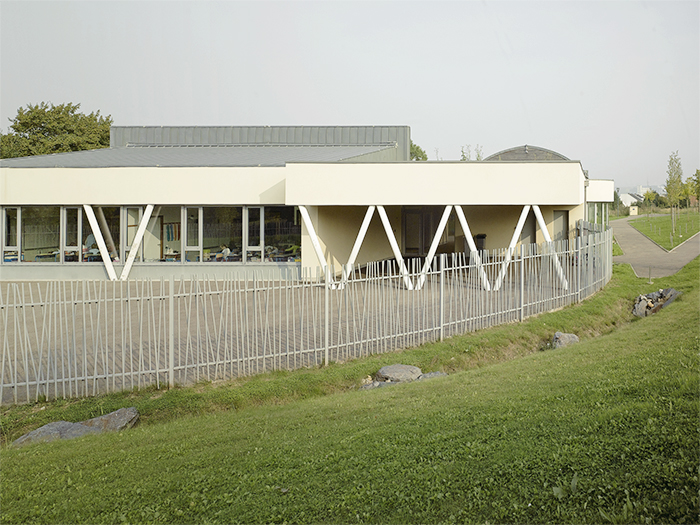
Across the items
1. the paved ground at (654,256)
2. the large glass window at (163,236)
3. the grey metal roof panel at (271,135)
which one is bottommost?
the paved ground at (654,256)

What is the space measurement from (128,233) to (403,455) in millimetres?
18709

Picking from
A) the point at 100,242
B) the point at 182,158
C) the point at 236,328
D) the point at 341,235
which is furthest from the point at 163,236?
the point at 236,328

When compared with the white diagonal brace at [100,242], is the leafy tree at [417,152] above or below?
above

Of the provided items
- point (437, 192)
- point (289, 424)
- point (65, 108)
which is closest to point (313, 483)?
point (289, 424)

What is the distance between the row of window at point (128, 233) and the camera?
20.7 meters

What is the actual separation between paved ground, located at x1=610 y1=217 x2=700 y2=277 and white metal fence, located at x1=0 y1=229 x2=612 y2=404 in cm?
723

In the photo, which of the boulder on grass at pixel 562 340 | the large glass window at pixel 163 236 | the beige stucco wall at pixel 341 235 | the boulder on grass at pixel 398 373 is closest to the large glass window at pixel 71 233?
the large glass window at pixel 163 236

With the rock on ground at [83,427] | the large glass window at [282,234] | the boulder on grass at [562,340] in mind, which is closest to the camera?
the rock on ground at [83,427]

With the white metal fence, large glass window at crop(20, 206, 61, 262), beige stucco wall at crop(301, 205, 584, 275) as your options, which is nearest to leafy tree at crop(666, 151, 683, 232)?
beige stucco wall at crop(301, 205, 584, 275)

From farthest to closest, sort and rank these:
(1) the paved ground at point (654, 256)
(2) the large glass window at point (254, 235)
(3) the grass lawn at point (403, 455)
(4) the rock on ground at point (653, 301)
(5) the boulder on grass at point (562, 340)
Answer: (1) the paved ground at point (654, 256) < (2) the large glass window at point (254, 235) < (4) the rock on ground at point (653, 301) < (5) the boulder on grass at point (562, 340) < (3) the grass lawn at point (403, 455)

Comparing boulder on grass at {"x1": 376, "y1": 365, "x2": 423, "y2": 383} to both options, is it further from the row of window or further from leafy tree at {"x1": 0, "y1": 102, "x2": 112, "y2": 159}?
leafy tree at {"x1": 0, "y1": 102, "x2": 112, "y2": 159}

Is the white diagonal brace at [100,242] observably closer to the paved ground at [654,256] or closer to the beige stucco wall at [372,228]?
the beige stucco wall at [372,228]

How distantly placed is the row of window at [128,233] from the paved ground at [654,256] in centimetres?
1509

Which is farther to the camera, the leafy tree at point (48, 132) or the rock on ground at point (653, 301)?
the leafy tree at point (48, 132)
